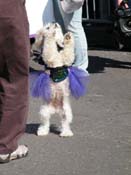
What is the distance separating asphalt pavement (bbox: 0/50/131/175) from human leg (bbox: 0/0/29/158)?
0.24 m

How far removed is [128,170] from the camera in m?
4.93

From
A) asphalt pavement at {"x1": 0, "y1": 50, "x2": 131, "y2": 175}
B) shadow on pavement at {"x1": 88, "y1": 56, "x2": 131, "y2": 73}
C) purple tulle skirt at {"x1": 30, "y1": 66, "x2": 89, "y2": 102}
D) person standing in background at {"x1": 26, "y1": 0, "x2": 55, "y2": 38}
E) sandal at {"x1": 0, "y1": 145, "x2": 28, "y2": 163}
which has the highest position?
person standing in background at {"x1": 26, "y1": 0, "x2": 55, "y2": 38}

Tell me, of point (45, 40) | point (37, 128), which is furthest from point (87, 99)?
point (45, 40)

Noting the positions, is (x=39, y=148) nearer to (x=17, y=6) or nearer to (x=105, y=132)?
(x=105, y=132)

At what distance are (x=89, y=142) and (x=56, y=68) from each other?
70 centimetres

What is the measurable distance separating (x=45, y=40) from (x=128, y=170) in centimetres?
140

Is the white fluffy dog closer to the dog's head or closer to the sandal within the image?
the dog's head

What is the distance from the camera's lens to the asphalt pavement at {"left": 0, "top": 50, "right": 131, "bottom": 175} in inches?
197

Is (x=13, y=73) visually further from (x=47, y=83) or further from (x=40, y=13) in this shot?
(x=40, y=13)

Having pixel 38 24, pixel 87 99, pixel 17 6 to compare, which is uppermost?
pixel 17 6

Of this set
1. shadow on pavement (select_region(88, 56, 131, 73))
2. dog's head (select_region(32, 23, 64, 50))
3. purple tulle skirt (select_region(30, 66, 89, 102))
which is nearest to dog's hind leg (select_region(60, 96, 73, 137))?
purple tulle skirt (select_region(30, 66, 89, 102))

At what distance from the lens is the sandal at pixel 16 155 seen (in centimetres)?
513

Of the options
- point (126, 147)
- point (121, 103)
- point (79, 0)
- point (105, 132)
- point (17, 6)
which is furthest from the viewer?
point (121, 103)

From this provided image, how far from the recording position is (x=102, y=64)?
1016 cm
